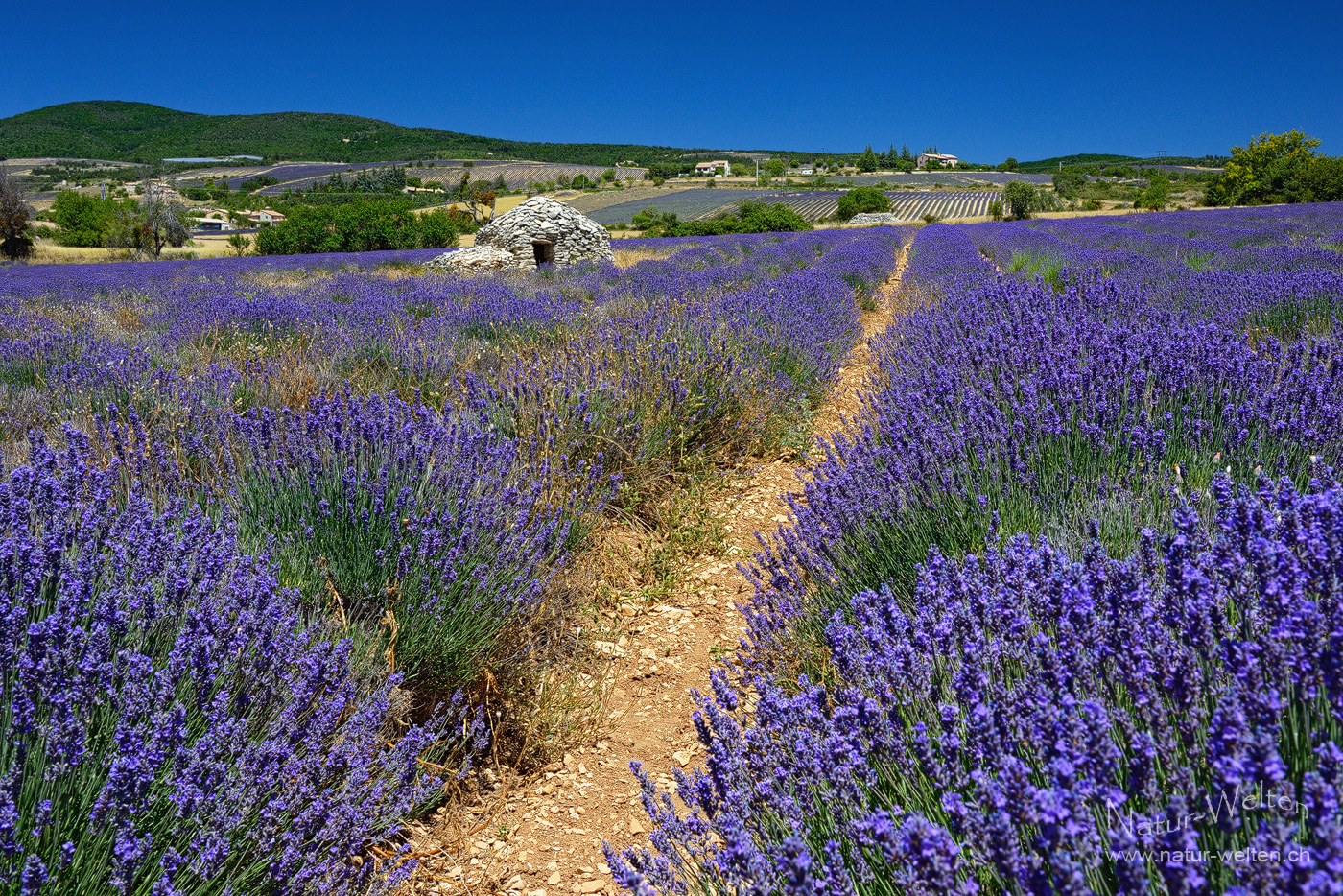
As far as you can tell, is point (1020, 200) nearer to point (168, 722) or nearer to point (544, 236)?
point (544, 236)

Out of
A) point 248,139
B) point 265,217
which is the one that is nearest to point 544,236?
point 265,217

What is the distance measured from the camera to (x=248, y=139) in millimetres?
127000

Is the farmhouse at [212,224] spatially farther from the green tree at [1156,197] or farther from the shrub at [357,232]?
the green tree at [1156,197]

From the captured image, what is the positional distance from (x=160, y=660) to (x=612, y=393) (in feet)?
8.55

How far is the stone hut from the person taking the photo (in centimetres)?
1484

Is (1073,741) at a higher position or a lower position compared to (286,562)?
higher

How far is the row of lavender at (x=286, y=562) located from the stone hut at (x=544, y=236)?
10201 mm

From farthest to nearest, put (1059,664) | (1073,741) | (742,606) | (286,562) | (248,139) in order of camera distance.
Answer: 1. (248,139)
2. (742,606)
3. (286,562)
4. (1059,664)
5. (1073,741)

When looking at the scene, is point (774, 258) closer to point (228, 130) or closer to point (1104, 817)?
point (1104, 817)

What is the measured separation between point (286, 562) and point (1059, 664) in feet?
6.84

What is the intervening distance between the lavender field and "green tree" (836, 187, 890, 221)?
40889 millimetres

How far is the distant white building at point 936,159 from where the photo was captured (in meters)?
101

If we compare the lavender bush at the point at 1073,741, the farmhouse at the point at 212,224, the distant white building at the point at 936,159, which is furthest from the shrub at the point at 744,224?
the distant white building at the point at 936,159

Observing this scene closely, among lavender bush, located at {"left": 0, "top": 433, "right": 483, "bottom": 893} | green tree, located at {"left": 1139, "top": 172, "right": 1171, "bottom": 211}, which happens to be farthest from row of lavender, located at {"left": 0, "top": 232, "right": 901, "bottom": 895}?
green tree, located at {"left": 1139, "top": 172, "right": 1171, "bottom": 211}
